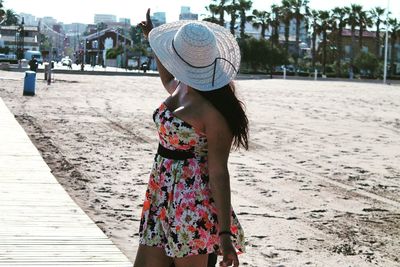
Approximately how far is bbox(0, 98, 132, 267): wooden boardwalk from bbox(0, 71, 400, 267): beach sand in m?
0.30

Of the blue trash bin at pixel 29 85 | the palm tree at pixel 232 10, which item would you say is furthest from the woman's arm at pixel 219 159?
the palm tree at pixel 232 10

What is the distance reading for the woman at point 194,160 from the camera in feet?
11.3

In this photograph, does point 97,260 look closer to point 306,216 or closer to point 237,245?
point 237,245

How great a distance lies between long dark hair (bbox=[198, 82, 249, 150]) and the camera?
136 inches

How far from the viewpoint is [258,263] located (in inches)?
255

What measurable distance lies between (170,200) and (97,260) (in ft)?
7.92

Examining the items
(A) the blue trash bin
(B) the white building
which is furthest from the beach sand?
(B) the white building

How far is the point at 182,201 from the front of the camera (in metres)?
3.46

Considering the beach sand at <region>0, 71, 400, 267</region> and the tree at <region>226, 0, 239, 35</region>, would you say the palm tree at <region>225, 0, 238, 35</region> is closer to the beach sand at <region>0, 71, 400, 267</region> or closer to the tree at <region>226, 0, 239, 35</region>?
the tree at <region>226, 0, 239, 35</region>

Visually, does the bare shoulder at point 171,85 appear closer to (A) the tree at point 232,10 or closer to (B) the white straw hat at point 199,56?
(B) the white straw hat at point 199,56

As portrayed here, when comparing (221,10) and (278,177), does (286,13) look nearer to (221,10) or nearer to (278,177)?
(221,10)

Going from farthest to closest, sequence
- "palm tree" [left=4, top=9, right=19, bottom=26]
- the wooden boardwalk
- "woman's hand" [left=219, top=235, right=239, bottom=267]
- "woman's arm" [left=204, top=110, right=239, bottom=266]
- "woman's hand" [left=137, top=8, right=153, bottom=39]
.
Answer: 1. "palm tree" [left=4, top=9, right=19, bottom=26]
2. the wooden boardwalk
3. "woman's hand" [left=137, top=8, right=153, bottom=39]
4. "woman's arm" [left=204, top=110, right=239, bottom=266]
5. "woman's hand" [left=219, top=235, right=239, bottom=267]

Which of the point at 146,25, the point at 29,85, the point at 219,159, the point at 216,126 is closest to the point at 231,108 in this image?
the point at 216,126

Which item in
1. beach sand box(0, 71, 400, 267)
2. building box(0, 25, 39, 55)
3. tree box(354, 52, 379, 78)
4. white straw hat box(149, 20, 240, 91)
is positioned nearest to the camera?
white straw hat box(149, 20, 240, 91)
